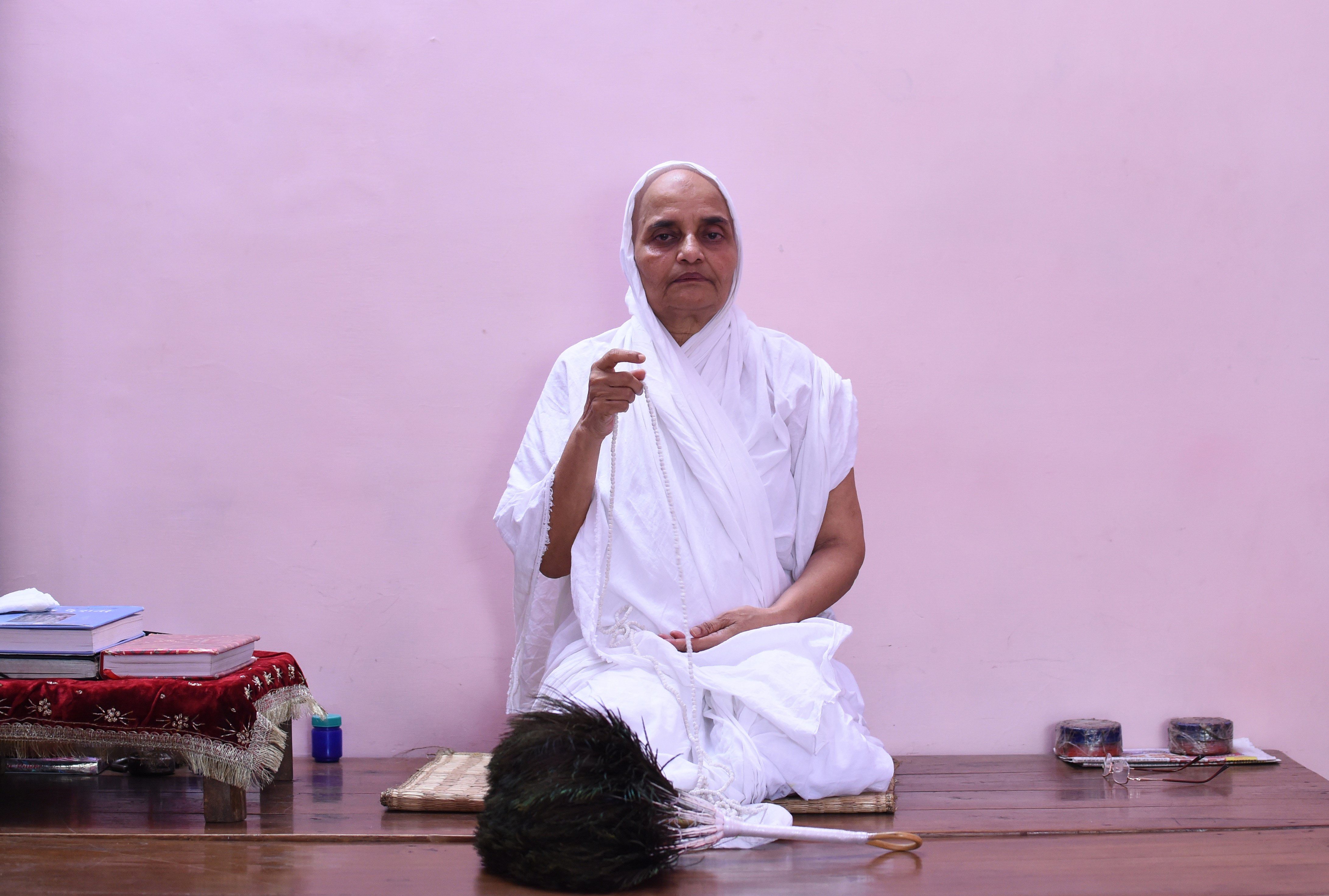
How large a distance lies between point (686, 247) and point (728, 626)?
2.79ft

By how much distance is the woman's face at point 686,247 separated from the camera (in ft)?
8.08

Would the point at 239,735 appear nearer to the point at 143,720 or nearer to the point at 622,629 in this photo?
the point at 143,720

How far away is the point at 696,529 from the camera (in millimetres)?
2332

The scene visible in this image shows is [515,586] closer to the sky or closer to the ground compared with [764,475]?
closer to the ground

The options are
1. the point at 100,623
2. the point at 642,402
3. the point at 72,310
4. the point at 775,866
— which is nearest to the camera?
the point at 775,866

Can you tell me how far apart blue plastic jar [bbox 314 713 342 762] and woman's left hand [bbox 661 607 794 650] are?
1038 mm

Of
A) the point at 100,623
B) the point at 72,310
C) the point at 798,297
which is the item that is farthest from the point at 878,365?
the point at 72,310

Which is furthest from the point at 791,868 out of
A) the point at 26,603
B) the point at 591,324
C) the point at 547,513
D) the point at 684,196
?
the point at 26,603

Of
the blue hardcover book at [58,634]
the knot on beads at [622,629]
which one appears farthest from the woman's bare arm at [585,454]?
the blue hardcover book at [58,634]

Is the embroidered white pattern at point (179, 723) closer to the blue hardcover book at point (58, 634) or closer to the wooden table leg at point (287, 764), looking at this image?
the blue hardcover book at point (58, 634)

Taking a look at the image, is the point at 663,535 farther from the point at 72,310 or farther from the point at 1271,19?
the point at 1271,19

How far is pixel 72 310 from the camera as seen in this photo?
9.41 ft

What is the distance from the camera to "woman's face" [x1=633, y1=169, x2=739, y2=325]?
2463 millimetres

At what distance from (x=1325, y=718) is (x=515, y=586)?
2175 millimetres
